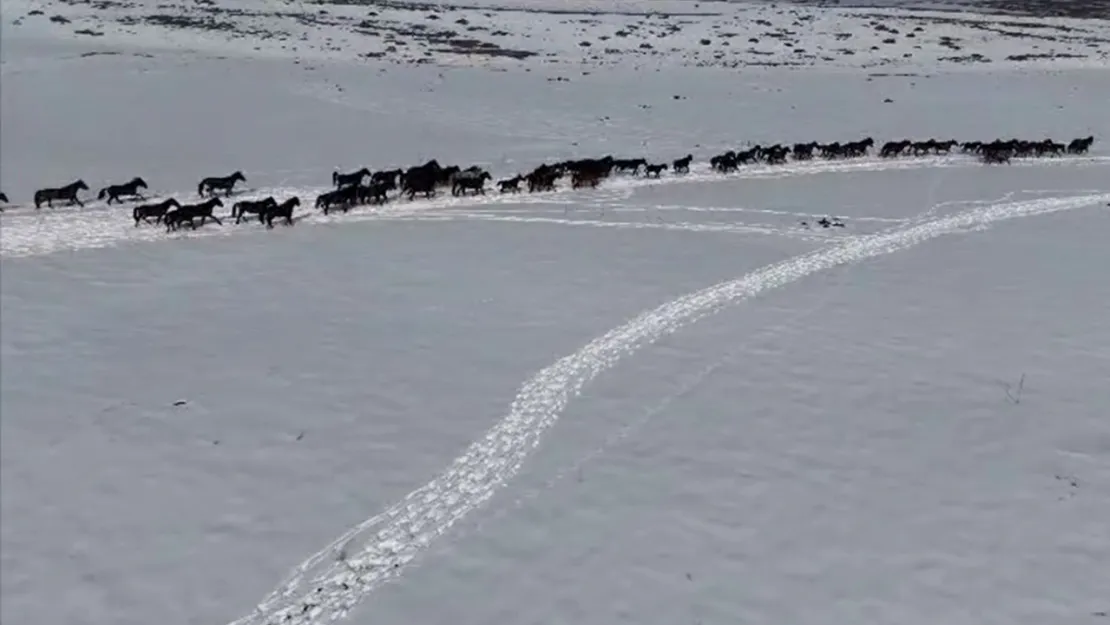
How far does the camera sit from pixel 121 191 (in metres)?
22.8

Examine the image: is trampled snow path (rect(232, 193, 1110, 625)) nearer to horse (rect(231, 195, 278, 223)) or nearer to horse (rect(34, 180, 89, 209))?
horse (rect(231, 195, 278, 223))

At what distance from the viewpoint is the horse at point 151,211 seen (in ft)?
68.0

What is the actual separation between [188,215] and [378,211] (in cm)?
434

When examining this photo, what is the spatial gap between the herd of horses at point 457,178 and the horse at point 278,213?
0.07 ft

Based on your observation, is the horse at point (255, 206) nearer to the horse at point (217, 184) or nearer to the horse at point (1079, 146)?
the horse at point (217, 184)

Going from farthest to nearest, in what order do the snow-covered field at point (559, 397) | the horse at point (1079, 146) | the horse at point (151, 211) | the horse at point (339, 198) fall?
the horse at point (1079, 146) → the horse at point (339, 198) → the horse at point (151, 211) → the snow-covered field at point (559, 397)

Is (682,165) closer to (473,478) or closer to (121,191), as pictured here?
(121,191)

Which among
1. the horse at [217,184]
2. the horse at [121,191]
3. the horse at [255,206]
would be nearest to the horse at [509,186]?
the horse at [255,206]

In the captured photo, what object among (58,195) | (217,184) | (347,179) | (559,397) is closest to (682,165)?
(347,179)

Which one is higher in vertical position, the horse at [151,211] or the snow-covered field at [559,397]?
the horse at [151,211]

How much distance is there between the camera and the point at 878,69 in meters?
45.7

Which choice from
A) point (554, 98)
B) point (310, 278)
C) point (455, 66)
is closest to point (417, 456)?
point (310, 278)

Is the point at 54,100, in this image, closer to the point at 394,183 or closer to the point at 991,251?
the point at 394,183

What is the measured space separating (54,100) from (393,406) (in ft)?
88.8
